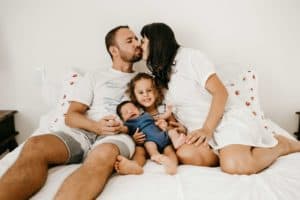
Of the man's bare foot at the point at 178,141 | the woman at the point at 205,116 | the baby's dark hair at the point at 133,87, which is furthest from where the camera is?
the baby's dark hair at the point at 133,87

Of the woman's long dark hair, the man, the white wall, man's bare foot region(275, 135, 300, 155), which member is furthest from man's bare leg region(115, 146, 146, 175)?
the white wall

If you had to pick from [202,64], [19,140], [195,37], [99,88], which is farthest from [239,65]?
[19,140]

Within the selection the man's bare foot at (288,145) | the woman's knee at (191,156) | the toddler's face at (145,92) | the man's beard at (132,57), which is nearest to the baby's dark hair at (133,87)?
the toddler's face at (145,92)

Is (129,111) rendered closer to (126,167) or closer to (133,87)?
(133,87)

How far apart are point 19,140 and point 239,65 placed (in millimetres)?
1552

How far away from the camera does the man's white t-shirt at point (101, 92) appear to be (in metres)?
1.80

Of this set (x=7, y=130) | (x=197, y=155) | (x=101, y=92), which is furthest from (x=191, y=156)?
(x=7, y=130)

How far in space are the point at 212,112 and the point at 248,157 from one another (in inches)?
11.3

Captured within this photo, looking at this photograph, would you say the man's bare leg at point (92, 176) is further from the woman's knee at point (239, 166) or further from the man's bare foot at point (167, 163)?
the woman's knee at point (239, 166)

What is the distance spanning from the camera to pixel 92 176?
1.22 m

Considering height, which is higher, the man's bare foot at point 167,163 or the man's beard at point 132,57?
the man's beard at point 132,57

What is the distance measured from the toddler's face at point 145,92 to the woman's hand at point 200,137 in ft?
0.98

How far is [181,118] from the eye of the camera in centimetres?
175

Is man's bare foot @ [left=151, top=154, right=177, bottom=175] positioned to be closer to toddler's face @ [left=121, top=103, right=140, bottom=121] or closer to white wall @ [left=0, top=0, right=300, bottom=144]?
toddler's face @ [left=121, top=103, right=140, bottom=121]
